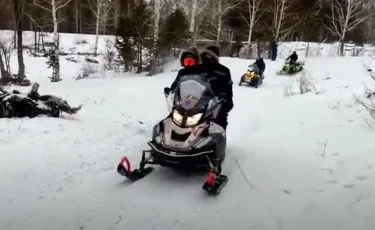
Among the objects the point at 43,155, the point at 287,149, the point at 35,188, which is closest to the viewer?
the point at 35,188

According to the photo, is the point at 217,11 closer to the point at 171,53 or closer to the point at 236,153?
the point at 171,53

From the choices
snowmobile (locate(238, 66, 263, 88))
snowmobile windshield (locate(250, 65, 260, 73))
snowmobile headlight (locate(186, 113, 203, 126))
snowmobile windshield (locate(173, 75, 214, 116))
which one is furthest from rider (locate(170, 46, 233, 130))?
snowmobile windshield (locate(250, 65, 260, 73))

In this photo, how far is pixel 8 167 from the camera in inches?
197

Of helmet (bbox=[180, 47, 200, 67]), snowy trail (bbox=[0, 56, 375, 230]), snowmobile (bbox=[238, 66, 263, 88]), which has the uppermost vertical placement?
helmet (bbox=[180, 47, 200, 67])

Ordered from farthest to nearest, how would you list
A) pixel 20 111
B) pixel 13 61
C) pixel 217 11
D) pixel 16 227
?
pixel 13 61 → pixel 217 11 → pixel 20 111 → pixel 16 227

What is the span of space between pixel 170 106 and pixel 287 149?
2.07 metres

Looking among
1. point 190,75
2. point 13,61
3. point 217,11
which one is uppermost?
point 217,11

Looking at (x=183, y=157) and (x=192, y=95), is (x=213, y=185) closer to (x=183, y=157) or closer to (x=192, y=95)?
(x=183, y=157)

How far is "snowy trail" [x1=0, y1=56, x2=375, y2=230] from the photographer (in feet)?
12.5

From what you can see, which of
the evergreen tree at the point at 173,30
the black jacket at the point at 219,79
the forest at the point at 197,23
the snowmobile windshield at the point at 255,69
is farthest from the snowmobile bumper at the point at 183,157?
the evergreen tree at the point at 173,30

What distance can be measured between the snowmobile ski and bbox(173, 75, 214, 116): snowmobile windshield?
2.90ft

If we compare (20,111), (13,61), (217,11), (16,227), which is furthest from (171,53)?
(16,227)

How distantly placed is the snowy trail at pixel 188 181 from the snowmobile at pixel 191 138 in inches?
9.1

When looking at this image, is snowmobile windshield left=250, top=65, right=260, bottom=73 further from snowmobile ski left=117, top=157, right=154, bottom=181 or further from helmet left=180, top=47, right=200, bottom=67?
snowmobile ski left=117, top=157, right=154, bottom=181
